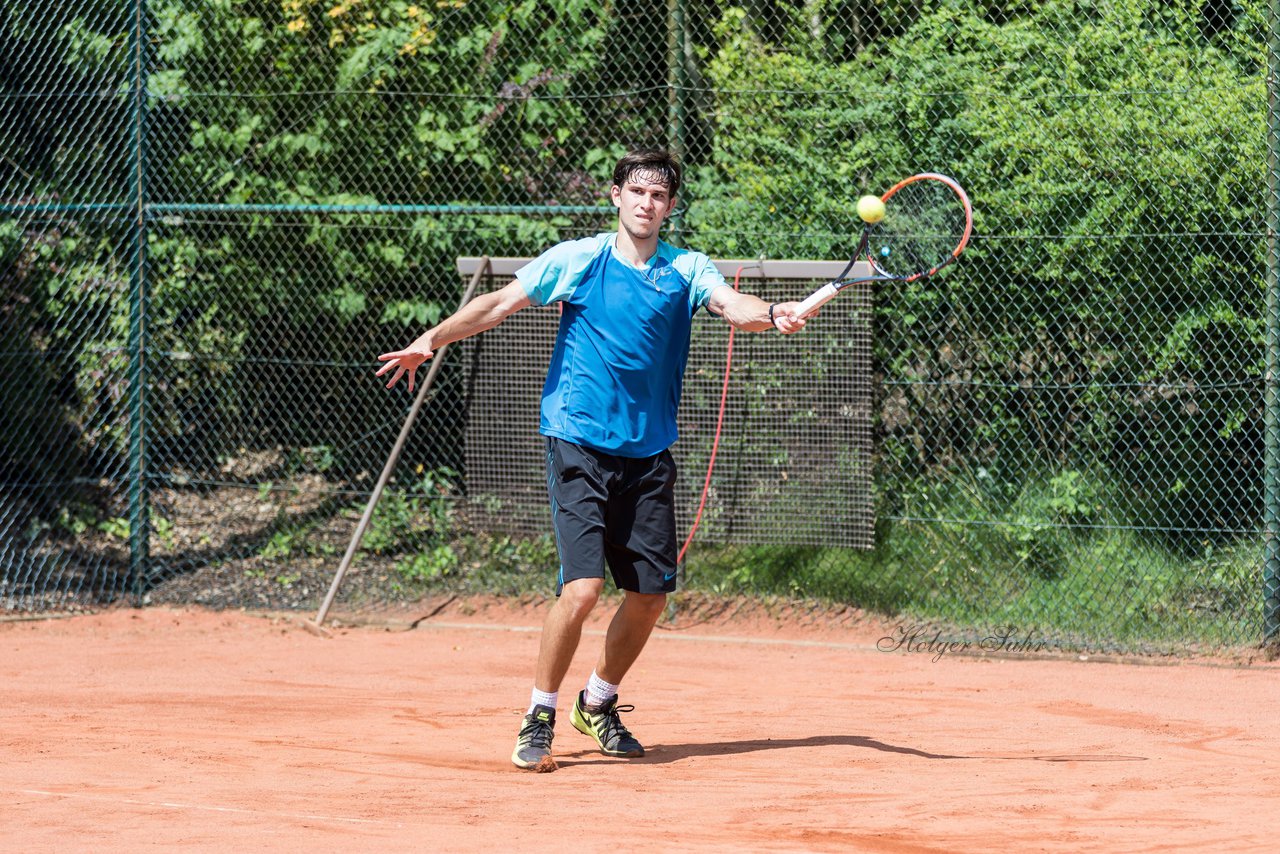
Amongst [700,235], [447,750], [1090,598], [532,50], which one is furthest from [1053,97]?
[447,750]

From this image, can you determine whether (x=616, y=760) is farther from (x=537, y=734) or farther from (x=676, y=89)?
(x=676, y=89)

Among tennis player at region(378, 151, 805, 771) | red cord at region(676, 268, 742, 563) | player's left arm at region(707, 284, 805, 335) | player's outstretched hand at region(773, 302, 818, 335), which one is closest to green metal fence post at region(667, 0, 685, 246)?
red cord at region(676, 268, 742, 563)

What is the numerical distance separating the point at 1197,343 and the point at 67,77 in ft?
22.3

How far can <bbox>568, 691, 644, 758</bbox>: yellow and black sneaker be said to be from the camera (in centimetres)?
532

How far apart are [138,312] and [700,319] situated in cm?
338

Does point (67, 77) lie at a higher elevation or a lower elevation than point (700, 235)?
higher

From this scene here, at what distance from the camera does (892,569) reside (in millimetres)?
7961

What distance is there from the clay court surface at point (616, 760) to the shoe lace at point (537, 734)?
12 centimetres

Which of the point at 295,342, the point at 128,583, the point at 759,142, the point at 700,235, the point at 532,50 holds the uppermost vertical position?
the point at 532,50

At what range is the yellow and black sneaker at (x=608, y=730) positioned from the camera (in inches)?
209

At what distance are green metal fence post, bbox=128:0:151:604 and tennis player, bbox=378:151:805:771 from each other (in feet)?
13.5

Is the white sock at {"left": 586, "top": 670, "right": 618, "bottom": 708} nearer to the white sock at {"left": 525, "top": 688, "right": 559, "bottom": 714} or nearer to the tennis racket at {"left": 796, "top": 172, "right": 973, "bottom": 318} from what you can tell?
the white sock at {"left": 525, "top": 688, "right": 559, "bottom": 714}

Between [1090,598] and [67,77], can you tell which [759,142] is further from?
[67,77]

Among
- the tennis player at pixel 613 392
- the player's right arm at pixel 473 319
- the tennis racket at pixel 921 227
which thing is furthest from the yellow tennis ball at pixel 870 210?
the tennis racket at pixel 921 227
